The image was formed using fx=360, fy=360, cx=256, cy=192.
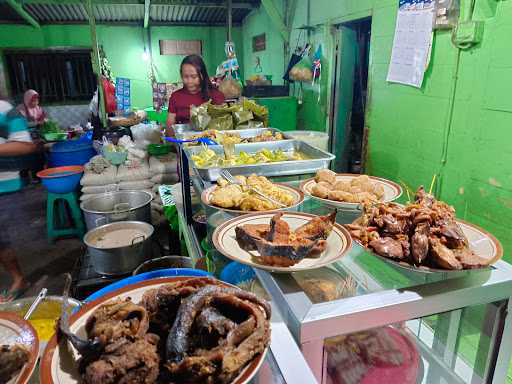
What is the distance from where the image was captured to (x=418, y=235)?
1.06 m

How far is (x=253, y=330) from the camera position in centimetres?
78

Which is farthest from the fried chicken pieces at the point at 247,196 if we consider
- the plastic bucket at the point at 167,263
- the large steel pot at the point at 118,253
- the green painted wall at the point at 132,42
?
the green painted wall at the point at 132,42

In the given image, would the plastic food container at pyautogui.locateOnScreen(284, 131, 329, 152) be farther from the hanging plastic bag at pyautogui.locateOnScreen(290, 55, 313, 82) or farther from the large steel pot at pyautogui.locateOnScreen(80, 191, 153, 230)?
the hanging plastic bag at pyautogui.locateOnScreen(290, 55, 313, 82)

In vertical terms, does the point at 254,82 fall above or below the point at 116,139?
above

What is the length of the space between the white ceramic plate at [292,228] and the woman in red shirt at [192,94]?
3.39m

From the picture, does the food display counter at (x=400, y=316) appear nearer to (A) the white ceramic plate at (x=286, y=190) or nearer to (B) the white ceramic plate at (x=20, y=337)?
Result: (A) the white ceramic plate at (x=286, y=190)

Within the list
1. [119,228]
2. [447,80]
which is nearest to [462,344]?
[447,80]

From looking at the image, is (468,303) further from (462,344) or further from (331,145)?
(331,145)

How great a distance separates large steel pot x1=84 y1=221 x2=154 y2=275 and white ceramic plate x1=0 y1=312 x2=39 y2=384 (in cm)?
270

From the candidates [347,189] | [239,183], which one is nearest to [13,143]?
[239,183]

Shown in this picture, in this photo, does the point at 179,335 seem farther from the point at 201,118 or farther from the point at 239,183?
the point at 201,118

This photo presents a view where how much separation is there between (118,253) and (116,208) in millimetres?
1304

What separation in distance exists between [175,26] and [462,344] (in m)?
11.8

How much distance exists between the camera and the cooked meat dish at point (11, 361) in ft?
2.57
